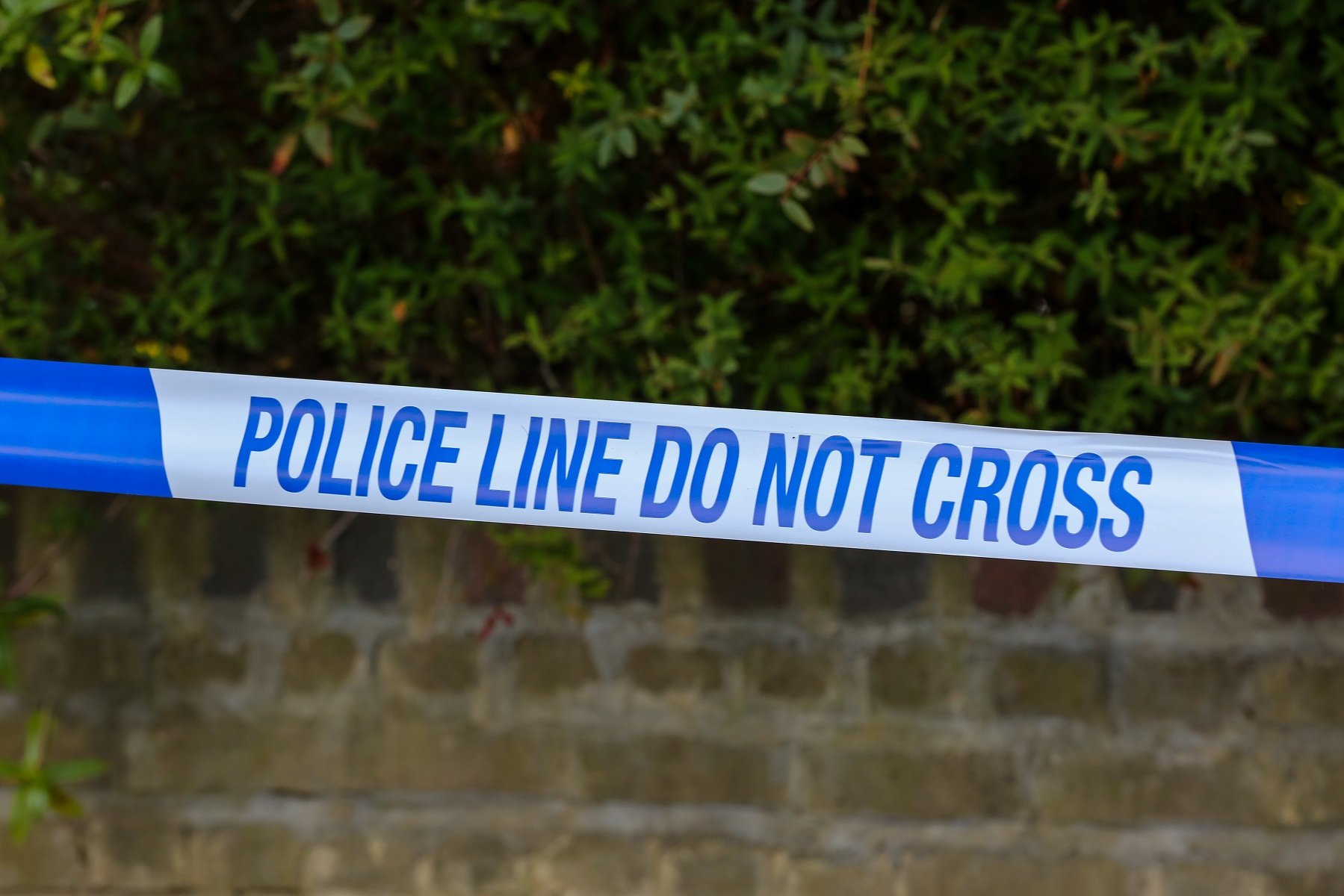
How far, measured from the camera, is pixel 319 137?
180 cm

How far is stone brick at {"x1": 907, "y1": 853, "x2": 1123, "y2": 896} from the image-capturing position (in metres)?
2.18

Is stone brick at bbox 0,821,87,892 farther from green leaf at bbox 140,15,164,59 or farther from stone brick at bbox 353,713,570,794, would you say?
green leaf at bbox 140,15,164,59

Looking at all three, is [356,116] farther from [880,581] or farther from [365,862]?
[365,862]

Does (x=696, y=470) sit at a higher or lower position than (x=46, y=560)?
lower

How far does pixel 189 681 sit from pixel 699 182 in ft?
4.69

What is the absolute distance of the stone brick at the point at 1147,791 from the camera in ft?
7.02

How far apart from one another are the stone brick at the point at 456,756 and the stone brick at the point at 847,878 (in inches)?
20.5

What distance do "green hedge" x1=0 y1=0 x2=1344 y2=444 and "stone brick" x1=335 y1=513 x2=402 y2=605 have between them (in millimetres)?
308

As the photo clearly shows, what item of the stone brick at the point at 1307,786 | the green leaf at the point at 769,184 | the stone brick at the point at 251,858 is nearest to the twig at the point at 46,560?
the stone brick at the point at 251,858

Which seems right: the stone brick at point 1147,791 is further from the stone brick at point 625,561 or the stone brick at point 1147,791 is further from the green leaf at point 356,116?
the green leaf at point 356,116

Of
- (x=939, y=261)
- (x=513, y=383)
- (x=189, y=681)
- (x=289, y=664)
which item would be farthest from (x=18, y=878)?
(x=939, y=261)

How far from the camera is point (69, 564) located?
2234 mm

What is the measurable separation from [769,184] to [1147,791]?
1391 mm

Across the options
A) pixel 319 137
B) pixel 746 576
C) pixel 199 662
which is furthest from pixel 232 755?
pixel 319 137
